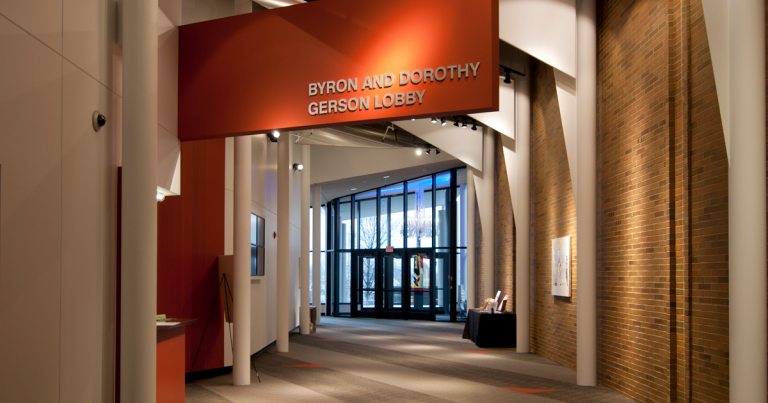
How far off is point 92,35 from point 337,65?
1744mm

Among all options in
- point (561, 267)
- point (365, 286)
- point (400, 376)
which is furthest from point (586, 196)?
point (365, 286)

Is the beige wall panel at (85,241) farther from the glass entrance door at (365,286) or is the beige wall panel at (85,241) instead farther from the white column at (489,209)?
the glass entrance door at (365,286)

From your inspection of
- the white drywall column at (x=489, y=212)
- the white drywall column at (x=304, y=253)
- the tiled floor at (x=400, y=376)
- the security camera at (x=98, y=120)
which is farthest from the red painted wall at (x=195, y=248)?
the white drywall column at (x=489, y=212)

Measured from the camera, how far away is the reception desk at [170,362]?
4.72 metres

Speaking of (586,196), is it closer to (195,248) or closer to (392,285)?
(195,248)

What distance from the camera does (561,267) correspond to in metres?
8.93

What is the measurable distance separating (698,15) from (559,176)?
4153mm

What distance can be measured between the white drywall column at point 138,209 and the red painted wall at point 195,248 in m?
3.89

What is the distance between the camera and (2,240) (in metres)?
2.97

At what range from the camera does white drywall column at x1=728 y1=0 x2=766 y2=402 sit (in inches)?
161

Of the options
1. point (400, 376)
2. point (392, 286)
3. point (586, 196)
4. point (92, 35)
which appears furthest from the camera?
point (392, 286)

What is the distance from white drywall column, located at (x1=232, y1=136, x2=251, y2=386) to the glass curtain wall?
35.8 feet

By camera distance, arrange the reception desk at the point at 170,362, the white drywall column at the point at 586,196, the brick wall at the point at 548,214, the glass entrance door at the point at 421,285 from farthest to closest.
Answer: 1. the glass entrance door at the point at 421,285
2. the brick wall at the point at 548,214
3. the white drywall column at the point at 586,196
4. the reception desk at the point at 170,362

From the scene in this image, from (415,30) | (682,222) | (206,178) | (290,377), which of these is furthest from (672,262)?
(206,178)
